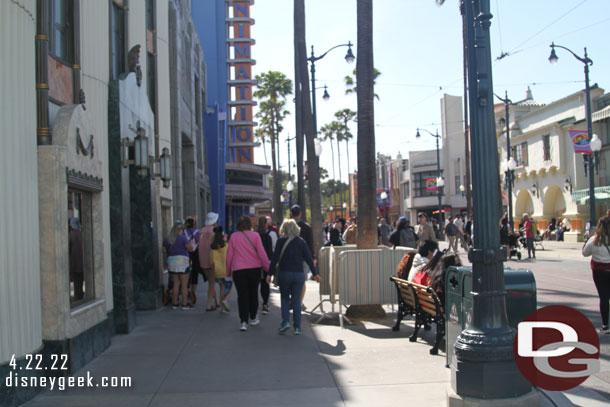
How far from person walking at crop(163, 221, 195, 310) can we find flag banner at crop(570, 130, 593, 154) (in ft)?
67.6

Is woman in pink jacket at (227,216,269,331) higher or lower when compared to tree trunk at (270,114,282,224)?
lower

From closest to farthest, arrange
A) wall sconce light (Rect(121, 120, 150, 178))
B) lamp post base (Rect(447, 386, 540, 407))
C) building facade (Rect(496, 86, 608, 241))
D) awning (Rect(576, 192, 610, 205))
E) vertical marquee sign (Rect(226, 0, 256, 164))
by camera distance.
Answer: lamp post base (Rect(447, 386, 540, 407)) < wall sconce light (Rect(121, 120, 150, 178)) < awning (Rect(576, 192, 610, 205)) < building facade (Rect(496, 86, 608, 241)) < vertical marquee sign (Rect(226, 0, 256, 164))

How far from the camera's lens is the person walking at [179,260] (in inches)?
485

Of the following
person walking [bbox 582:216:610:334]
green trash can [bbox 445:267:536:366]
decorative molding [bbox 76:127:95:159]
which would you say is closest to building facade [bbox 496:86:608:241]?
person walking [bbox 582:216:610:334]

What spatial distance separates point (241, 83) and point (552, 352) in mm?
56909

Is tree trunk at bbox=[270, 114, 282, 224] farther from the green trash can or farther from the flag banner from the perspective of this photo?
the green trash can

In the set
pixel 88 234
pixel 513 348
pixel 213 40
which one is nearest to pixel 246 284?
pixel 88 234

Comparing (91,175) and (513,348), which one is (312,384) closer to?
(513,348)

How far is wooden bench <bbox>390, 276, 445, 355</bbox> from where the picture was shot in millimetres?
7492

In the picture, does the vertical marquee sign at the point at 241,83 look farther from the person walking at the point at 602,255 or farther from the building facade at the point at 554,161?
the person walking at the point at 602,255

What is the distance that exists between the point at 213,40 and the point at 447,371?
118 ft

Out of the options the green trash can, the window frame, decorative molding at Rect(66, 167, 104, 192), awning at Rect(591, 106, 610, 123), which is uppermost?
awning at Rect(591, 106, 610, 123)

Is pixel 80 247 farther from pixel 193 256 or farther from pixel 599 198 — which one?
pixel 599 198

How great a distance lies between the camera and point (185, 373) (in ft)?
22.7
